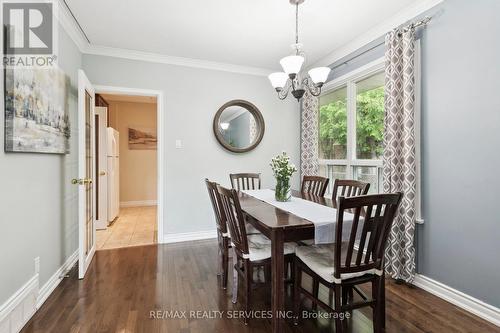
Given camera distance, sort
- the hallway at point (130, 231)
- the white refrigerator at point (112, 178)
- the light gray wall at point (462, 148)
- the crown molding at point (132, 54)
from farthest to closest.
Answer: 1. the white refrigerator at point (112, 178)
2. the hallway at point (130, 231)
3. the crown molding at point (132, 54)
4. the light gray wall at point (462, 148)

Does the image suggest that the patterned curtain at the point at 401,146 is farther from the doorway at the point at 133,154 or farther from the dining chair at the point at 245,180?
the doorway at the point at 133,154

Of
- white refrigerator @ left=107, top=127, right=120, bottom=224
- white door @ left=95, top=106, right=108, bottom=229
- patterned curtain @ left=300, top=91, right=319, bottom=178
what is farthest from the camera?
white refrigerator @ left=107, top=127, right=120, bottom=224

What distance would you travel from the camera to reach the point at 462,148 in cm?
208

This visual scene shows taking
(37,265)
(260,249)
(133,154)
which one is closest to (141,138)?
(133,154)

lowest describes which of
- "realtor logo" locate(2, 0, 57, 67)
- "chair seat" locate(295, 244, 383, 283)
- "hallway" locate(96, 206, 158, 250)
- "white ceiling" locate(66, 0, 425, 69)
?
"hallway" locate(96, 206, 158, 250)

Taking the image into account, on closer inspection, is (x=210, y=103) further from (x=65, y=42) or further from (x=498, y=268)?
(x=498, y=268)

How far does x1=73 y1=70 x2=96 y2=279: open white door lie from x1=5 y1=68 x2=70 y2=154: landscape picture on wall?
0.17m

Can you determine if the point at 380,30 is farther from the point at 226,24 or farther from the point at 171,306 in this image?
the point at 171,306

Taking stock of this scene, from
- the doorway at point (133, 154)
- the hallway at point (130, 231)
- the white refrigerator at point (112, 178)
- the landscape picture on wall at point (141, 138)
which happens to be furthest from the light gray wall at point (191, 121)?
the landscape picture on wall at point (141, 138)

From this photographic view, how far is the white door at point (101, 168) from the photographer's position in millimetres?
4258

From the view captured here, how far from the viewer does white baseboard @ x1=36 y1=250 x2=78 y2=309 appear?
209 cm

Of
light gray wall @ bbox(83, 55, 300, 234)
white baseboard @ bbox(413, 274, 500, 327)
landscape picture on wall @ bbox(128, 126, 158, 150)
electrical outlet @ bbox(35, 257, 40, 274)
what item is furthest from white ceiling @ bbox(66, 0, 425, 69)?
landscape picture on wall @ bbox(128, 126, 158, 150)

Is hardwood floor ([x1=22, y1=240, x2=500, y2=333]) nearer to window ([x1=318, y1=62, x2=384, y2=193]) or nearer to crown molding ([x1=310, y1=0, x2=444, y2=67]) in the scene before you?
window ([x1=318, y1=62, x2=384, y2=193])

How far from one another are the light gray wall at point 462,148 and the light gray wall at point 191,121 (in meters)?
2.29
